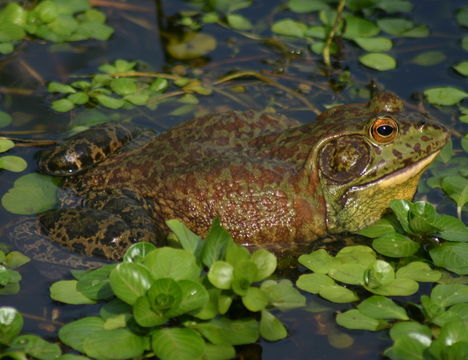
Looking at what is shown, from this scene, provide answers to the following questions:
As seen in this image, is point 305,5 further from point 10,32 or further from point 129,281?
point 129,281

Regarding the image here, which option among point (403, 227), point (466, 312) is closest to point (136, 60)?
point (403, 227)

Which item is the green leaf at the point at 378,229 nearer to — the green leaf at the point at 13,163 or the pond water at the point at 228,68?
the pond water at the point at 228,68

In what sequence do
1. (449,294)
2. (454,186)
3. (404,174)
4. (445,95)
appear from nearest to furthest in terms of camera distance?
(449,294) → (404,174) → (454,186) → (445,95)

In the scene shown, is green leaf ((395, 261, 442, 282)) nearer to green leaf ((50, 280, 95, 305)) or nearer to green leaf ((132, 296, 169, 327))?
green leaf ((132, 296, 169, 327))

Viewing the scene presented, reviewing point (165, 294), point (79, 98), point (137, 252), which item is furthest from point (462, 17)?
point (165, 294)

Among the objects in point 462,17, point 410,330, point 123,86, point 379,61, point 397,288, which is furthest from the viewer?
point 462,17

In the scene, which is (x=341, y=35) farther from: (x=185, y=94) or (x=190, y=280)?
(x=190, y=280)
